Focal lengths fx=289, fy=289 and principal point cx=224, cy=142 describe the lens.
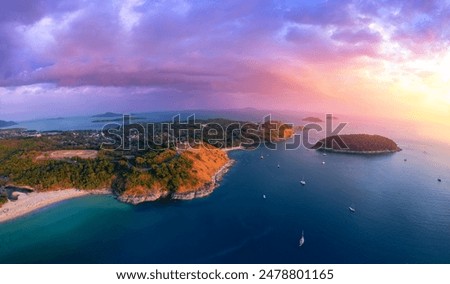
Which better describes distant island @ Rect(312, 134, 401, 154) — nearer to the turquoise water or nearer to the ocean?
the ocean

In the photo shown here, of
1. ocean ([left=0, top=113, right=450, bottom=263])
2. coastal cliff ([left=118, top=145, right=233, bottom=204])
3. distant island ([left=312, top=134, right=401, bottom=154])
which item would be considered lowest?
ocean ([left=0, top=113, right=450, bottom=263])

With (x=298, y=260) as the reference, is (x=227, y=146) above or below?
above

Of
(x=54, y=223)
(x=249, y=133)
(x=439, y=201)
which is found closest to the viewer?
(x=54, y=223)

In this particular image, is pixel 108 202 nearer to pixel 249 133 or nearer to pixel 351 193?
pixel 351 193

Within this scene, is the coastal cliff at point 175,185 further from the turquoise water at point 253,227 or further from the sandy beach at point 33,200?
the sandy beach at point 33,200

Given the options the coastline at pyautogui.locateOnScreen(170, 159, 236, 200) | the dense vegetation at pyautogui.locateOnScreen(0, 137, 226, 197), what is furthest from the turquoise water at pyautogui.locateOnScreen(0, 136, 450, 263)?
the dense vegetation at pyautogui.locateOnScreen(0, 137, 226, 197)

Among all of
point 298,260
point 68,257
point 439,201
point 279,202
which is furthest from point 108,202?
point 439,201
